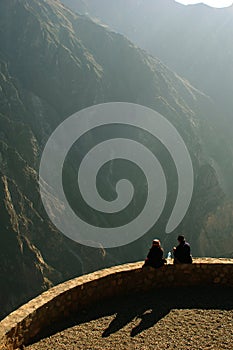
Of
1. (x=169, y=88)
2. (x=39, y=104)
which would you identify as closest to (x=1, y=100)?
(x=39, y=104)

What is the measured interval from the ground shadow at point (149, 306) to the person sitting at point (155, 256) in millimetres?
736

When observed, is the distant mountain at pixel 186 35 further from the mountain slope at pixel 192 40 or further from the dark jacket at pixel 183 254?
the dark jacket at pixel 183 254

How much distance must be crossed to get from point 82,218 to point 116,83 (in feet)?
102

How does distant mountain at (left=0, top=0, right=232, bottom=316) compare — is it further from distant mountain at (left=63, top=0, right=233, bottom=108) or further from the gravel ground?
the gravel ground

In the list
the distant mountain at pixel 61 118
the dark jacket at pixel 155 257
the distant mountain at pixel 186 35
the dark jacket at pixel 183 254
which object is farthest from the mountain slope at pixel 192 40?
the dark jacket at pixel 155 257

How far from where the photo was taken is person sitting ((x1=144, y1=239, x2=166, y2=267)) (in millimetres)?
10117

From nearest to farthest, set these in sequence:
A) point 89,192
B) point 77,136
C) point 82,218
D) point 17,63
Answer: point 82,218 < point 89,192 < point 77,136 < point 17,63

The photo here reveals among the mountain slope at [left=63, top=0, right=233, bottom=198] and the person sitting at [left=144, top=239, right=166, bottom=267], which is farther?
the mountain slope at [left=63, top=0, right=233, bottom=198]

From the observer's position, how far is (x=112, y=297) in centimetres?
983

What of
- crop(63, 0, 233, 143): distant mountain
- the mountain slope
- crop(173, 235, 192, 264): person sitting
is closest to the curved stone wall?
crop(173, 235, 192, 264): person sitting

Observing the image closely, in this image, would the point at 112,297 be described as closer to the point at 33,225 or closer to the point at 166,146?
the point at 33,225

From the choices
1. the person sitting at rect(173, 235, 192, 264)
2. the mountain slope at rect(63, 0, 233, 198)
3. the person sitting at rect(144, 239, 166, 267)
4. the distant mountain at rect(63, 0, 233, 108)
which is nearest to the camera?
the person sitting at rect(144, 239, 166, 267)

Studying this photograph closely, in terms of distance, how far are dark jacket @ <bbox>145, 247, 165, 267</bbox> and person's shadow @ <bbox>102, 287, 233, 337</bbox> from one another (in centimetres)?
74

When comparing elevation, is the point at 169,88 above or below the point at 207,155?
above
